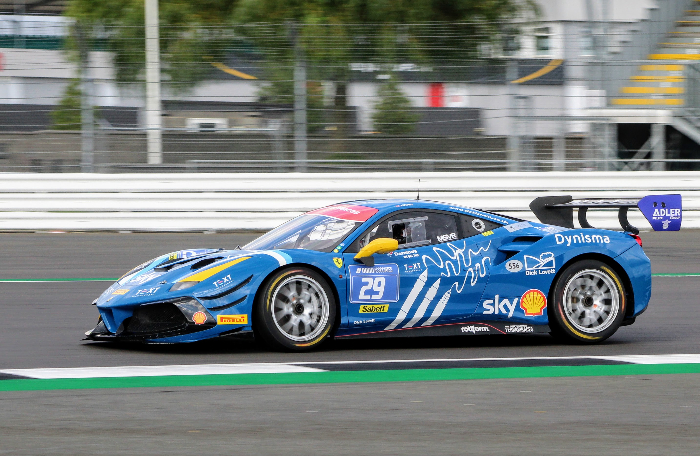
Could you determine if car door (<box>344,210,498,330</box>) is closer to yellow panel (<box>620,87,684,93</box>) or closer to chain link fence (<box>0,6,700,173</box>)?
chain link fence (<box>0,6,700,173</box>)

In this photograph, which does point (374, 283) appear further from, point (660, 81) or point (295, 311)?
point (660, 81)

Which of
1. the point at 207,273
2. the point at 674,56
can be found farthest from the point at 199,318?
the point at 674,56

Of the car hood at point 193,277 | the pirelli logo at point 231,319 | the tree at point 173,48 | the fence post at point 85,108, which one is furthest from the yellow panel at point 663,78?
the pirelli logo at point 231,319

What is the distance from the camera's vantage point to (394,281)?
6.98m

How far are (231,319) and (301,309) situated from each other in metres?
0.48

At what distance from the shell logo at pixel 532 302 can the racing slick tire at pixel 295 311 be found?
143cm

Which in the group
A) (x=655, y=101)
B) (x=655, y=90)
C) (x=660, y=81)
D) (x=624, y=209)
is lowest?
(x=624, y=209)

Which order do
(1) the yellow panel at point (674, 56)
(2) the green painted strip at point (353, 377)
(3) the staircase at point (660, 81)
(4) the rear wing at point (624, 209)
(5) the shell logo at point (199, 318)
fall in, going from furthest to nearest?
1. (1) the yellow panel at point (674, 56)
2. (3) the staircase at point (660, 81)
3. (4) the rear wing at point (624, 209)
4. (5) the shell logo at point (199, 318)
5. (2) the green painted strip at point (353, 377)

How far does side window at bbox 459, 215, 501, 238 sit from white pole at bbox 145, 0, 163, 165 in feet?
26.5

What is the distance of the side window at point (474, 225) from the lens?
291 inches

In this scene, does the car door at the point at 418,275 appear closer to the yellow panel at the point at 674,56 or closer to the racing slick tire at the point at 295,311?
the racing slick tire at the point at 295,311

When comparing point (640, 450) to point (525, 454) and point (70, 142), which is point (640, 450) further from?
point (70, 142)

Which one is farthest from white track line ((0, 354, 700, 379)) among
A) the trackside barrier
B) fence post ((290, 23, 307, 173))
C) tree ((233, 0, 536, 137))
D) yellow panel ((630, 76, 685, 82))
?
yellow panel ((630, 76, 685, 82))

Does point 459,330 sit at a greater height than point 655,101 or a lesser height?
lesser
